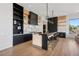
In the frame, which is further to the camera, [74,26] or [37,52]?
[74,26]

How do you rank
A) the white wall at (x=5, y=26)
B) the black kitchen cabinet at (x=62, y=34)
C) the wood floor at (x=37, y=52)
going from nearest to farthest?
the wood floor at (x=37, y=52), the white wall at (x=5, y=26), the black kitchen cabinet at (x=62, y=34)

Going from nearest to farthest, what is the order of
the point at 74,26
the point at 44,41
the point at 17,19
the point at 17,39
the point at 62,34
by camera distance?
the point at 44,41 < the point at 17,39 < the point at 17,19 < the point at 74,26 < the point at 62,34

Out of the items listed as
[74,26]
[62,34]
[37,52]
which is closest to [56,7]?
[74,26]

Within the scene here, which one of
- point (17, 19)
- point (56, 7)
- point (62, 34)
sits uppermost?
point (56, 7)

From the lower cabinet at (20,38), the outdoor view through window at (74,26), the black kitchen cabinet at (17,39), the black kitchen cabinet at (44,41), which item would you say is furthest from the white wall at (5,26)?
the outdoor view through window at (74,26)

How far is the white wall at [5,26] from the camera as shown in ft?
19.6

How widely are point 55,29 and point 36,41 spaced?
159 inches

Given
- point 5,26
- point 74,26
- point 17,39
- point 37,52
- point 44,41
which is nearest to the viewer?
point 37,52

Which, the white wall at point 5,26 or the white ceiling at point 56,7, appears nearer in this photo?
the white wall at point 5,26

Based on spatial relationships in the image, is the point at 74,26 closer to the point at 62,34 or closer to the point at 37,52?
the point at 62,34

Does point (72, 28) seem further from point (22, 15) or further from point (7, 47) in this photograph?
Result: point (7, 47)

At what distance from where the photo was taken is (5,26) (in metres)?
6.25

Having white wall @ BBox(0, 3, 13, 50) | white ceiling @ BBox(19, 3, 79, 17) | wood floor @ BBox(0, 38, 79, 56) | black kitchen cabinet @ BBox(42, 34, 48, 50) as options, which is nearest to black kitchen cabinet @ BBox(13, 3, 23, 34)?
white ceiling @ BBox(19, 3, 79, 17)

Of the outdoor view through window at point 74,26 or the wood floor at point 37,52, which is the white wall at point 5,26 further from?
the outdoor view through window at point 74,26
